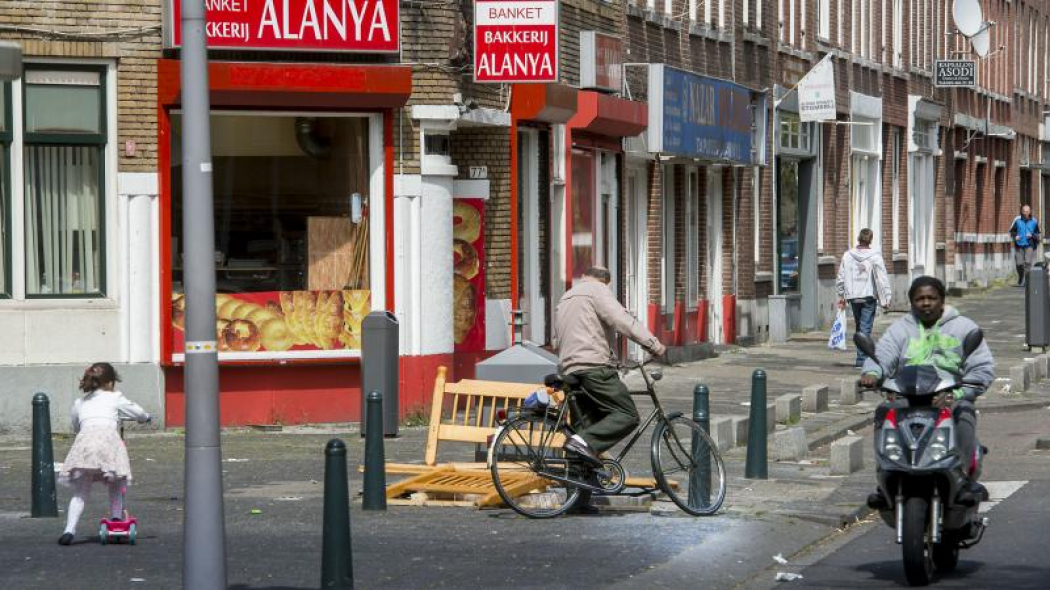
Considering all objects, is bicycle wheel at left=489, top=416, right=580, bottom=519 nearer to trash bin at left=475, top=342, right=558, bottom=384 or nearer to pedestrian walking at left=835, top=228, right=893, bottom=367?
trash bin at left=475, top=342, right=558, bottom=384

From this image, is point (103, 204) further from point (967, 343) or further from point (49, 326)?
point (967, 343)

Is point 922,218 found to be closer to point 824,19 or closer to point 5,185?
point 824,19

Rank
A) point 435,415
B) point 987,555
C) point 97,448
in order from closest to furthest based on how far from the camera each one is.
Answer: point 987,555 < point 97,448 < point 435,415

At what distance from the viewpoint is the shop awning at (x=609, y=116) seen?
25234 mm

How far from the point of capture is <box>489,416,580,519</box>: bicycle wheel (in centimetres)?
1402

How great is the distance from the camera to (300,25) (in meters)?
20.4

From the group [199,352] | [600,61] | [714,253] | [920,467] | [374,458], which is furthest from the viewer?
[714,253]

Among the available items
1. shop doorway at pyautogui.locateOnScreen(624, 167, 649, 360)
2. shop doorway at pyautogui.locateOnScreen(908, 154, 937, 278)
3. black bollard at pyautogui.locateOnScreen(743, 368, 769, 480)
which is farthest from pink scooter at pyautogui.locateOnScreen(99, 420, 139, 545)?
shop doorway at pyautogui.locateOnScreen(908, 154, 937, 278)

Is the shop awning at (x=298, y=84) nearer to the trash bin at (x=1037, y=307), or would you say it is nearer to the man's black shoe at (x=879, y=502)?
the man's black shoe at (x=879, y=502)

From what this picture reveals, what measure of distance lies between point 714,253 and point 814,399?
1098 centimetres

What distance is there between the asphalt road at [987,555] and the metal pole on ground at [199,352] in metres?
3.24

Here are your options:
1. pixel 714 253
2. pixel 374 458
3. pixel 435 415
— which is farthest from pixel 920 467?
A: pixel 714 253

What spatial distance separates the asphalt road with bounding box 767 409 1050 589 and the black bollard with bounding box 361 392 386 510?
112 inches

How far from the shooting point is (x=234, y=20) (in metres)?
20.2
